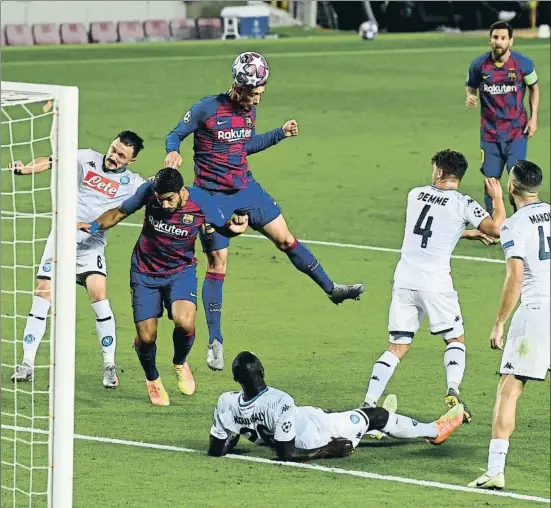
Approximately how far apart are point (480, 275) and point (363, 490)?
7.85 m

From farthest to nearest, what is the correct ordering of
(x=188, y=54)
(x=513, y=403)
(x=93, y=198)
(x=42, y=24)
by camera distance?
(x=42, y=24) → (x=188, y=54) → (x=93, y=198) → (x=513, y=403)

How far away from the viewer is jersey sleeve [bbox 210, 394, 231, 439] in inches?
426

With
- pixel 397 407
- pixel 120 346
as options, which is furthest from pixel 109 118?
pixel 397 407

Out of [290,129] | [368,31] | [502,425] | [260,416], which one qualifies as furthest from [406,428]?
[368,31]

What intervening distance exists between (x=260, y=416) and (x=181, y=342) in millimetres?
1901

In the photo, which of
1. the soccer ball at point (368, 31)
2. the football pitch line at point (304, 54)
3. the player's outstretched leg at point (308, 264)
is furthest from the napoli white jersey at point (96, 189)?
the soccer ball at point (368, 31)

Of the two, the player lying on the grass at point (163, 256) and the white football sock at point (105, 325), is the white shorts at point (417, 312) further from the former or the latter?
the white football sock at point (105, 325)

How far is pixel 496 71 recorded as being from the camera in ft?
61.3

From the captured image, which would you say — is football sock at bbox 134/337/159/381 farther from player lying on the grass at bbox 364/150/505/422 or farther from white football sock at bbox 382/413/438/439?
white football sock at bbox 382/413/438/439

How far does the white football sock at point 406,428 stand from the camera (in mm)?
11219

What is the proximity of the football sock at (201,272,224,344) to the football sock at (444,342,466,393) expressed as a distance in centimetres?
230

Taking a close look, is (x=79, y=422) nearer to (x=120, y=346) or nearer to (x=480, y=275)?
(x=120, y=346)

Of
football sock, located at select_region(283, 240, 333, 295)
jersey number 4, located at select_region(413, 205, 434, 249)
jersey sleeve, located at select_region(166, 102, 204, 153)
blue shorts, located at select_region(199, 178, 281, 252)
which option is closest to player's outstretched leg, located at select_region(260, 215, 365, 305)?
football sock, located at select_region(283, 240, 333, 295)

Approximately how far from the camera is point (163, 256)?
12023 mm
